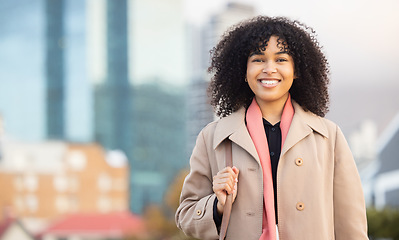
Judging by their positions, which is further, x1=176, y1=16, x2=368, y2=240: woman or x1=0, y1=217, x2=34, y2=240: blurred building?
x1=0, y1=217, x2=34, y2=240: blurred building

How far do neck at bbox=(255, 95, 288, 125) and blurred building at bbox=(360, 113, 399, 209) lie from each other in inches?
528

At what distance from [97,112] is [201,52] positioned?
20.7 feet

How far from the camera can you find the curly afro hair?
6.40 ft

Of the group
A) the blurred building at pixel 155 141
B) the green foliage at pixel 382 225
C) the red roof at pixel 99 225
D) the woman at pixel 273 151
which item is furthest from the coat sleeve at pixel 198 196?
the blurred building at pixel 155 141

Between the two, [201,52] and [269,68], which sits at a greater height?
[201,52]

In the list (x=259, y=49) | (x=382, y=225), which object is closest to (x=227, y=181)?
(x=259, y=49)

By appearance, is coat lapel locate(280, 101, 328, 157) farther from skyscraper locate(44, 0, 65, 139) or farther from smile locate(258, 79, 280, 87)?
skyscraper locate(44, 0, 65, 139)

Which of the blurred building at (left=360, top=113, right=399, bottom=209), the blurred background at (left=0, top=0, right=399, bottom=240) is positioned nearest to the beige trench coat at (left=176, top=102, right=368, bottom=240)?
the blurred building at (left=360, top=113, right=399, bottom=209)

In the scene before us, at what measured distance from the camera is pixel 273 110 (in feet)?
6.51

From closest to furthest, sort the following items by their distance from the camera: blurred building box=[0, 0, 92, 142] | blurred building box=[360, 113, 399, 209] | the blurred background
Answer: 1. blurred building box=[360, 113, 399, 209]
2. the blurred background
3. blurred building box=[0, 0, 92, 142]

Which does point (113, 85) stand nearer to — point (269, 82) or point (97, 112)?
point (97, 112)

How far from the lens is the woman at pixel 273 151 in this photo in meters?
1.83

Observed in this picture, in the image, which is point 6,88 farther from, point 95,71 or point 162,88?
point 162,88

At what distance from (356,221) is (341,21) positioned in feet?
53.4
